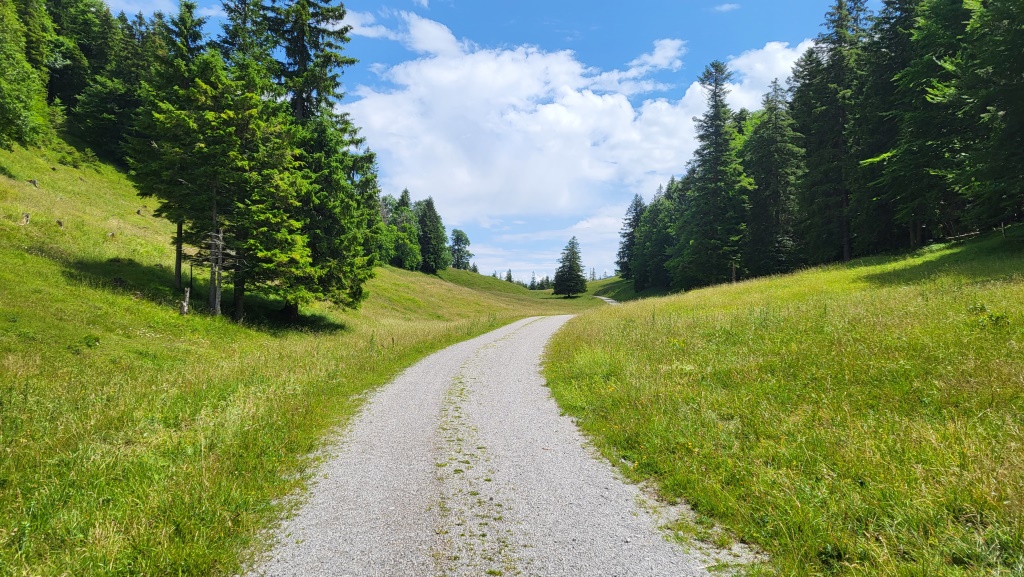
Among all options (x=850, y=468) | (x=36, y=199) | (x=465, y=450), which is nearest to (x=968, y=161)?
(x=850, y=468)

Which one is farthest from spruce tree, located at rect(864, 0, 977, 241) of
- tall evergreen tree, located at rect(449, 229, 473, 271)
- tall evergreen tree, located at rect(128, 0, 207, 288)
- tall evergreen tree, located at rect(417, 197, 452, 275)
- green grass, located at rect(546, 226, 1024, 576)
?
tall evergreen tree, located at rect(449, 229, 473, 271)

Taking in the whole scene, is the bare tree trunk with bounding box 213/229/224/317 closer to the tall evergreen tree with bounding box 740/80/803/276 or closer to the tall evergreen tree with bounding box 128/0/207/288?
the tall evergreen tree with bounding box 128/0/207/288

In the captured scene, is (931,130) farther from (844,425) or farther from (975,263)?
(844,425)

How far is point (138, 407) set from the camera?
25.1 ft

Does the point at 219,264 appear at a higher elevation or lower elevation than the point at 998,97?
lower

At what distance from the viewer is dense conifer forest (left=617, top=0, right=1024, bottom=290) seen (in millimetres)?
18000

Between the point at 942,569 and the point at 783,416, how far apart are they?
10.7 feet

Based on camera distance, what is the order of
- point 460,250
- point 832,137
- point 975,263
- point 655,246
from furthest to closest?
point 460,250
point 655,246
point 832,137
point 975,263

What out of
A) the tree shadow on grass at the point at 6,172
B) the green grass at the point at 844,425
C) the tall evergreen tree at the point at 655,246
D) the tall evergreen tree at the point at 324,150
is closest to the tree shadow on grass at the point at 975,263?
the green grass at the point at 844,425

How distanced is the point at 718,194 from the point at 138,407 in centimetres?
4135

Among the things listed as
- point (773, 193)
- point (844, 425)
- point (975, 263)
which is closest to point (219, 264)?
point (844, 425)

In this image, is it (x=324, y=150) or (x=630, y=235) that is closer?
(x=324, y=150)

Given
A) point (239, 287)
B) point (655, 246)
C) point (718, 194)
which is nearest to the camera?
point (239, 287)

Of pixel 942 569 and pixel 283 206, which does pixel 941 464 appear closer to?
pixel 942 569
